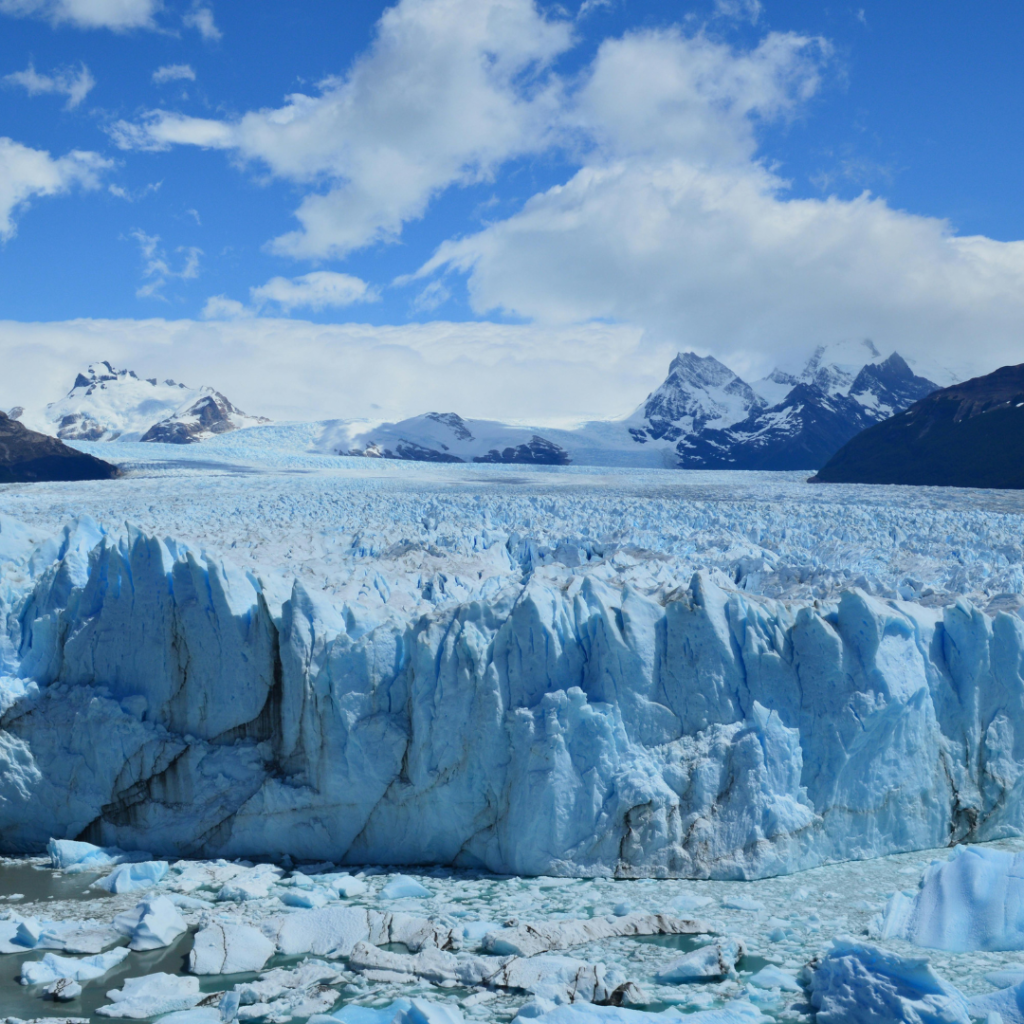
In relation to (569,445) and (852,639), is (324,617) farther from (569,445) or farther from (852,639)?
(569,445)

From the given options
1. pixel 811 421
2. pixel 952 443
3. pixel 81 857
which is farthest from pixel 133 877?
pixel 811 421

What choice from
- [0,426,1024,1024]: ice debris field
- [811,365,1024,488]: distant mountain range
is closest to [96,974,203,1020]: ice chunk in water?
[0,426,1024,1024]: ice debris field

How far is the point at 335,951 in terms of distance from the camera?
5375 mm

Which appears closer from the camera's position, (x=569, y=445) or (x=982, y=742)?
(x=982, y=742)

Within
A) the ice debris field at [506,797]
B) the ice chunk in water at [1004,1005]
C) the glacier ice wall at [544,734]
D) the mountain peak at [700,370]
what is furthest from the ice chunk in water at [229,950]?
the mountain peak at [700,370]

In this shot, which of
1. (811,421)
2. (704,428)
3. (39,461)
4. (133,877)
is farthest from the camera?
(704,428)

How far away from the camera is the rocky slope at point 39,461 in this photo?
3266cm

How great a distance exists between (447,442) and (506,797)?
54589mm

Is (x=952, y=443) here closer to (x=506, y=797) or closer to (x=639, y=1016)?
(x=506, y=797)

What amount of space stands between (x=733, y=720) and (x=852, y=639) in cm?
113

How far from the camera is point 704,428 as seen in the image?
79.1 meters

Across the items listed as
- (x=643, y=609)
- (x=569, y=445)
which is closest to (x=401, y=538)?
(x=643, y=609)

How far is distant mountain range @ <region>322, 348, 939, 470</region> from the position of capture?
188ft

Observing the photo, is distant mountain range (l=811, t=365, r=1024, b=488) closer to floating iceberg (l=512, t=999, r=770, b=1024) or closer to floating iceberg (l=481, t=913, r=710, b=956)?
floating iceberg (l=481, t=913, r=710, b=956)
